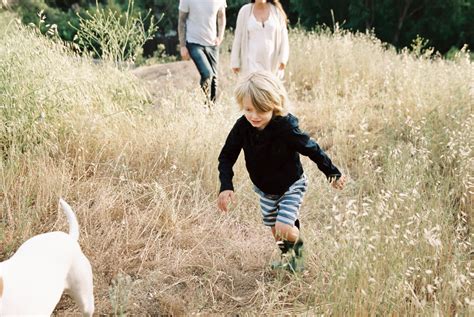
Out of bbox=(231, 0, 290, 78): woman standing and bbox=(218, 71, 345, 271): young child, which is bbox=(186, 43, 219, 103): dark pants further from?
bbox=(218, 71, 345, 271): young child

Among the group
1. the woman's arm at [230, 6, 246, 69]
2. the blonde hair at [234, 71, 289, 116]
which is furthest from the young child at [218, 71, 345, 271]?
the woman's arm at [230, 6, 246, 69]

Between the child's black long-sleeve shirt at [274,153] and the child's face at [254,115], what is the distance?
0.07 metres

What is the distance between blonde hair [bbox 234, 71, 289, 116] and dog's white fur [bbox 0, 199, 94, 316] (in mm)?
929

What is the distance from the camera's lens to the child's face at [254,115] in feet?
8.27

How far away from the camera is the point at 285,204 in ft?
8.76

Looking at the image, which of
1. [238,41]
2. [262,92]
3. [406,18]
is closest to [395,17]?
[406,18]

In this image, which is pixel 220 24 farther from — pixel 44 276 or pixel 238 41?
pixel 44 276

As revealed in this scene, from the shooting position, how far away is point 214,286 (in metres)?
2.87

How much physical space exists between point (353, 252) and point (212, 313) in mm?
799

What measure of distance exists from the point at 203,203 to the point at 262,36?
65.1 inches

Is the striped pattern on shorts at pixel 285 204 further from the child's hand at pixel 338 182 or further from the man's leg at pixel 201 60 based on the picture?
the man's leg at pixel 201 60

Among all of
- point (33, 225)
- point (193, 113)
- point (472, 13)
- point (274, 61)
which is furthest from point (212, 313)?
point (472, 13)

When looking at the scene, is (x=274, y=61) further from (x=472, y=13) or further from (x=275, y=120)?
(x=472, y=13)

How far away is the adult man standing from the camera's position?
529 centimetres
